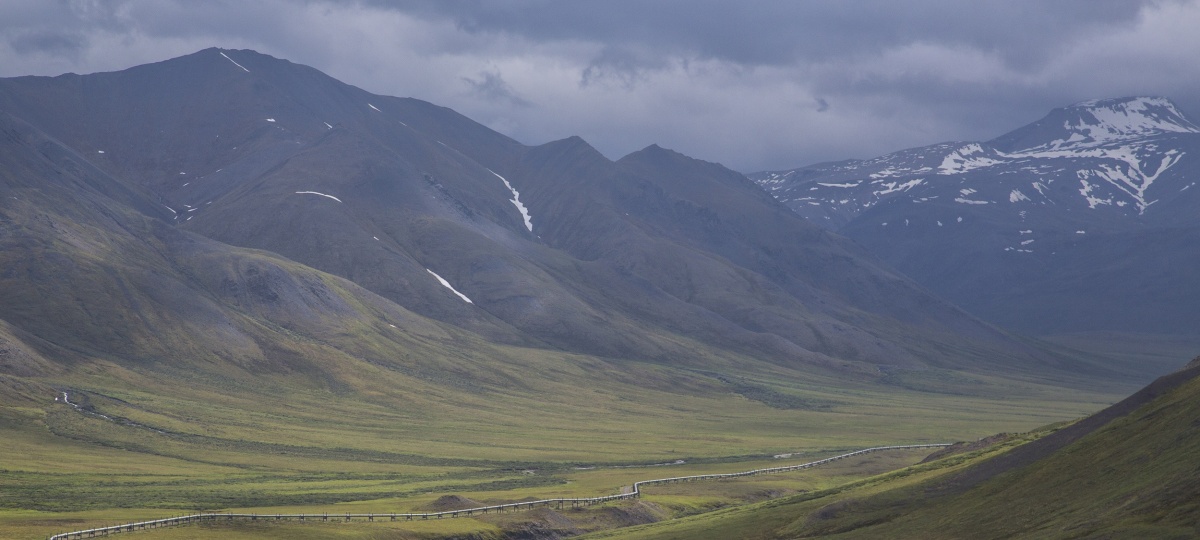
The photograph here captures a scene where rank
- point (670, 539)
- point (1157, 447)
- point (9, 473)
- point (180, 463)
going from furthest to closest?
point (180, 463) → point (9, 473) → point (670, 539) → point (1157, 447)

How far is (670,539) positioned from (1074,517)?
4156 centimetres

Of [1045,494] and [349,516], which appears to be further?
[349,516]

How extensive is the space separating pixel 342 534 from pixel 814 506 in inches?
1620

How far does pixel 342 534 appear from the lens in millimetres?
107688

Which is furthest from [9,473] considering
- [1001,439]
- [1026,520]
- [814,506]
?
[1026,520]

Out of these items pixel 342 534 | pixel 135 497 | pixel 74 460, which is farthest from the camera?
pixel 74 460

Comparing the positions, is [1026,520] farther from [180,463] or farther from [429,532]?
[180,463]

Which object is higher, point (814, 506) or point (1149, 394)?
point (1149, 394)

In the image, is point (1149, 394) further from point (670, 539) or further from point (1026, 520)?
point (670, 539)

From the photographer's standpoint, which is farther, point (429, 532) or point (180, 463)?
point (180, 463)

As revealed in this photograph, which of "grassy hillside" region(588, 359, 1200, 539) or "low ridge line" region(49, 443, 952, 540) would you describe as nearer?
"grassy hillside" region(588, 359, 1200, 539)

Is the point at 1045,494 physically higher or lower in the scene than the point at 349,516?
Result: higher

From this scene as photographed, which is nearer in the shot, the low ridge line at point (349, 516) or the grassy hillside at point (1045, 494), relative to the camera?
the grassy hillside at point (1045, 494)


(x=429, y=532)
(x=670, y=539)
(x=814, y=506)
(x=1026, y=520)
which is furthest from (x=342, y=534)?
(x=1026, y=520)
